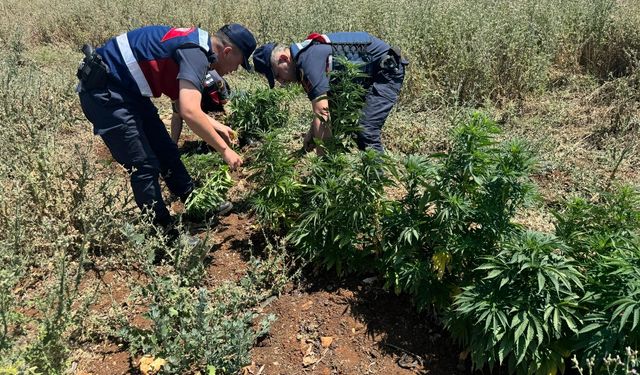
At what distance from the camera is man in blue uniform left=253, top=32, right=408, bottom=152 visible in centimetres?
325

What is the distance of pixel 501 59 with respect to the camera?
17.6 feet

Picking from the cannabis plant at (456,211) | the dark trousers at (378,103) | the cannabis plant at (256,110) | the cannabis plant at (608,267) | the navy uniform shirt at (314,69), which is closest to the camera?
the cannabis plant at (608,267)

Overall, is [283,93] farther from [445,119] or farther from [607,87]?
[607,87]

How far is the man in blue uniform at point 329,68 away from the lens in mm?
3250

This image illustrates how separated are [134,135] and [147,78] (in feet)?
1.17

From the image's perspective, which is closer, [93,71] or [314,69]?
[93,71]

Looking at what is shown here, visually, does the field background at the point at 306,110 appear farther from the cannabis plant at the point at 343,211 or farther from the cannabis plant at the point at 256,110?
the cannabis plant at the point at 256,110

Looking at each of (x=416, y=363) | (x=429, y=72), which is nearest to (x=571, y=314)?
(x=416, y=363)

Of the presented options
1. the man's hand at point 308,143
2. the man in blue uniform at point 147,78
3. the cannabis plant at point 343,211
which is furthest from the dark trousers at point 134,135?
the man's hand at point 308,143

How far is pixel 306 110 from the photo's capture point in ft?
17.6

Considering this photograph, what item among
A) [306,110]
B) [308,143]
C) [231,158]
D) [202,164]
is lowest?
[306,110]

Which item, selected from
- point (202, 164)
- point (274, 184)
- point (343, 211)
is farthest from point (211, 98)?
point (343, 211)

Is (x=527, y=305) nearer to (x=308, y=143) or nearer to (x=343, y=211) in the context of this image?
(x=343, y=211)

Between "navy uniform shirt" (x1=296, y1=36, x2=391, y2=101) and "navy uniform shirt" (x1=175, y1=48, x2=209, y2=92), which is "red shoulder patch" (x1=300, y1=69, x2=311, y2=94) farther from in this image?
"navy uniform shirt" (x1=175, y1=48, x2=209, y2=92)
